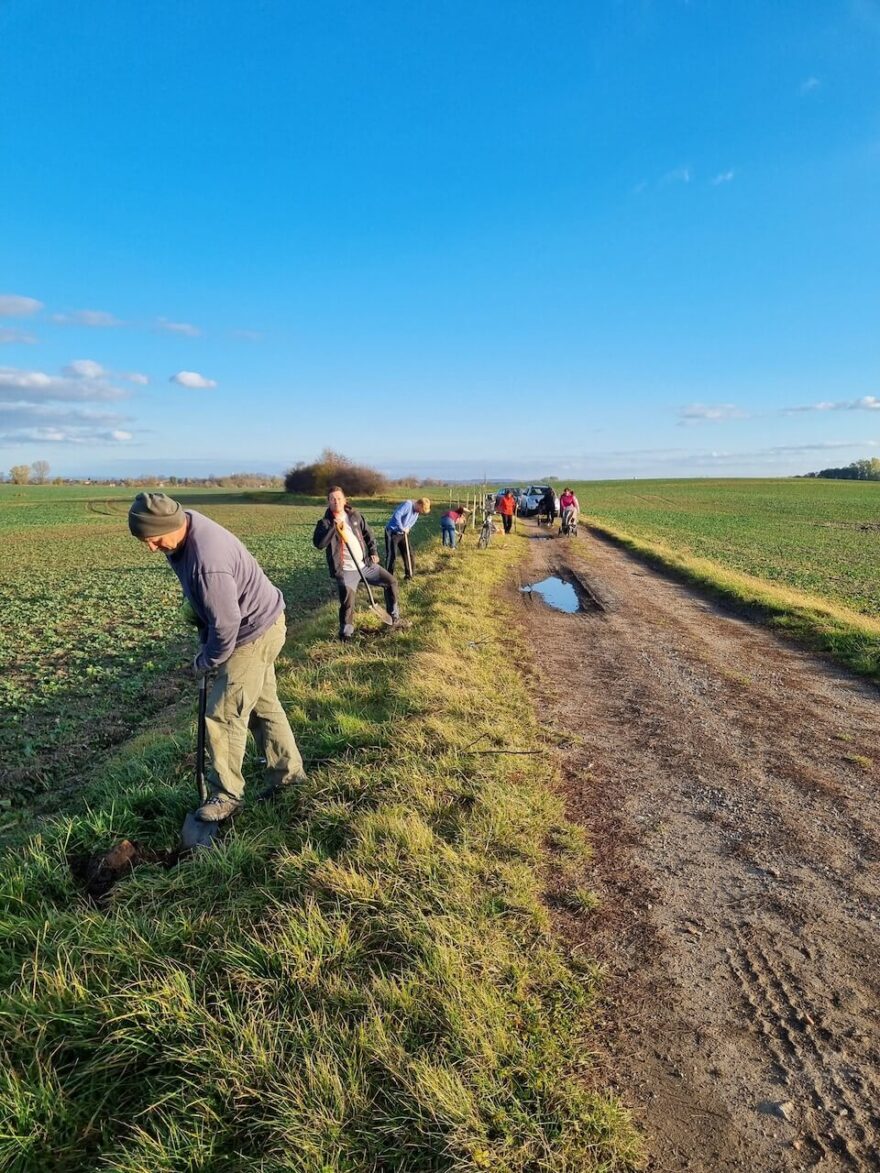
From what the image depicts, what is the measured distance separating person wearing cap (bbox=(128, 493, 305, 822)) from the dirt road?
7.43 feet

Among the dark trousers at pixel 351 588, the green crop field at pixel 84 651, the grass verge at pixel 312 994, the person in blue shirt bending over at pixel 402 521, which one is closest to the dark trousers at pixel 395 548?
the person in blue shirt bending over at pixel 402 521

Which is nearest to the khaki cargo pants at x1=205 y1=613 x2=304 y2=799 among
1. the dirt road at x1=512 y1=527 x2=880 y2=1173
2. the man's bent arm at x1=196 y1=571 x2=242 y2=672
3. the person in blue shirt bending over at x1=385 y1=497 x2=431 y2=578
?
the man's bent arm at x1=196 y1=571 x2=242 y2=672

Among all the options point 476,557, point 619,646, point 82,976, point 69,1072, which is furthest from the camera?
point 476,557

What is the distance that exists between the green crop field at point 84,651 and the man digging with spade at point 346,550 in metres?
2.61

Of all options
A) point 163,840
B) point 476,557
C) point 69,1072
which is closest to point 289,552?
point 476,557

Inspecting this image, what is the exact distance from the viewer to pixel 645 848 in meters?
4.07

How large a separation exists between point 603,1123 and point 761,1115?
25.0 inches

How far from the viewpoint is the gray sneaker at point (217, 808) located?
12.8 feet

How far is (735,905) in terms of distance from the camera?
11.5ft

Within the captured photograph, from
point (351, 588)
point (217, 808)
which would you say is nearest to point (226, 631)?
point (217, 808)

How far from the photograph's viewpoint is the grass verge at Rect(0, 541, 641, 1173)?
2.13 m

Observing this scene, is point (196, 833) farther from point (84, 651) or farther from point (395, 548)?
point (395, 548)

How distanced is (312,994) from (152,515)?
2527mm

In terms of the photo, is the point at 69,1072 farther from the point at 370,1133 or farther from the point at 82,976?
the point at 370,1133
